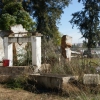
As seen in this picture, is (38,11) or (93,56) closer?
(93,56)

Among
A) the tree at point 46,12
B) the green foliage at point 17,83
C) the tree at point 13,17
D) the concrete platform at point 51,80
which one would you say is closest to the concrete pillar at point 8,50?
the green foliage at point 17,83

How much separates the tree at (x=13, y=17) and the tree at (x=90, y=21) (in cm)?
1372

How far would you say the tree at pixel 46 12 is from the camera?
3334cm

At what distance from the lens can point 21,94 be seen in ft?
29.0

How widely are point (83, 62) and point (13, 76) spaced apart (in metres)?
2.74

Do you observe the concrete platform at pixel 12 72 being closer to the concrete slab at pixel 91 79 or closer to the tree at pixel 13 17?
the concrete slab at pixel 91 79

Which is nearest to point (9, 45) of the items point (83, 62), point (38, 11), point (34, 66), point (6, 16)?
point (34, 66)

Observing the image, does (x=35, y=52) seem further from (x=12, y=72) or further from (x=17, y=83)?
(x=17, y=83)

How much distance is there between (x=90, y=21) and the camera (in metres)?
38.0

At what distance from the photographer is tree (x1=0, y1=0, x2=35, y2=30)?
891 inches

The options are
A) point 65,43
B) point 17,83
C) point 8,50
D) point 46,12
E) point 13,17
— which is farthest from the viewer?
point 46,12

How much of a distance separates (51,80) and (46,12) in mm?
25321

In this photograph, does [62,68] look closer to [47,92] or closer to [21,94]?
[47,92]

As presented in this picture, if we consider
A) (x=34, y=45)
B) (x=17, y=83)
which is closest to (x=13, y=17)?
(x=34, y=45)
